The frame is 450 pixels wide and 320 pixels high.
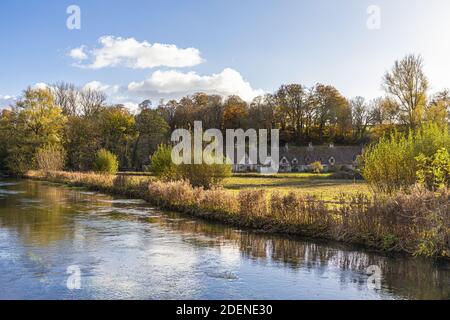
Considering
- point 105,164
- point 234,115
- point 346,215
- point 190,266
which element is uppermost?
point 234,115

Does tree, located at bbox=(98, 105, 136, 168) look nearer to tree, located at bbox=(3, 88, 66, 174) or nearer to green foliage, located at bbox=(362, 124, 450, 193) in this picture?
tree, located at bbox=(3, 88, 66, 174)

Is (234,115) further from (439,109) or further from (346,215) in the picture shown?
(346,215)

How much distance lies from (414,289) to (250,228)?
8792 mm

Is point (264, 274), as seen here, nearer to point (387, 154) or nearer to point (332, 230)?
point (332, 230)

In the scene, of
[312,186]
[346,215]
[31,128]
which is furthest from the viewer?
[31,128]

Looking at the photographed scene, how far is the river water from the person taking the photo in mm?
10648

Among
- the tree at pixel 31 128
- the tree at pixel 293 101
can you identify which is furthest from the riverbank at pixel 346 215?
the tree at pixel 293 101

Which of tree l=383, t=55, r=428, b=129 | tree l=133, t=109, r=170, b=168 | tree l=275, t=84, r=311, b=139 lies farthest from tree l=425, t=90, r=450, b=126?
tree l=133, t=109, r=170, b=168

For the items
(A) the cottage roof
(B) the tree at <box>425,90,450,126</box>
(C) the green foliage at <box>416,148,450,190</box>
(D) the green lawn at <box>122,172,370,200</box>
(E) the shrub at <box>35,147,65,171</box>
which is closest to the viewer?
(C) the green foliage at <box>416,148,450,190</box>

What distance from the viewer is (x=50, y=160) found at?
5994 centimetres

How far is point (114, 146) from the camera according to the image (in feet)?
246

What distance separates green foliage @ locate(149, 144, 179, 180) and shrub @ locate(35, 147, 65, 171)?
30197mm

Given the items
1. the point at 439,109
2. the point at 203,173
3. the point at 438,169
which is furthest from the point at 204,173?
the point at 439,109

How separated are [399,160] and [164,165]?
17.5 m
